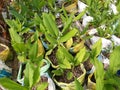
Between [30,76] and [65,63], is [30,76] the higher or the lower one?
the higher one

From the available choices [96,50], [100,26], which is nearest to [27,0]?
[100,26]

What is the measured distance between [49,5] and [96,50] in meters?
0.79

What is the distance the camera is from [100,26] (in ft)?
5.91

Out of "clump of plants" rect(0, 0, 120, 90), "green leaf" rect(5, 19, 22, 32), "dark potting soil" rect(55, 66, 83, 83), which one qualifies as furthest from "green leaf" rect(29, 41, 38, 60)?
"green leaf" rect(5, 19, 22, 32)

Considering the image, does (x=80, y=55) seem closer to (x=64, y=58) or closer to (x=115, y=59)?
(x=64, y=58)

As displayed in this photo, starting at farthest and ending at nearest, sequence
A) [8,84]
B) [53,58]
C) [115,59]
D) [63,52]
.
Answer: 1. [53,58]
2. [63,52]
3. [115,59]
4. [8,84]

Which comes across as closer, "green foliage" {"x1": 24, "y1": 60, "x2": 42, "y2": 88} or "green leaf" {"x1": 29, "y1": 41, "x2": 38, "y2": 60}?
"green foliage" {"x1": 24, "y1": 60, "x2": 42, "y2": 88}

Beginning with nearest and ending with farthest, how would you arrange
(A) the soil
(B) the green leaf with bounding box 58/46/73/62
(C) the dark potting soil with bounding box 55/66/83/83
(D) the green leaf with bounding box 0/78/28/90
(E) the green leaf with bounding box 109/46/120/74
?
1. (D) the green leaf with bounding box 0/78/28/90
2. (E) the green leaf with bounding box 109/46/120/74
3. (B) the green leaf with bounding box 58/46/73/62
4. (C) the dark potting soil with bounding box 55/66/83/83
5. (A) the soil

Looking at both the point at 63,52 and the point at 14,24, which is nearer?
the point at 63,52

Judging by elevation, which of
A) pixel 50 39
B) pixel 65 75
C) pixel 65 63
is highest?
pixel 50 39

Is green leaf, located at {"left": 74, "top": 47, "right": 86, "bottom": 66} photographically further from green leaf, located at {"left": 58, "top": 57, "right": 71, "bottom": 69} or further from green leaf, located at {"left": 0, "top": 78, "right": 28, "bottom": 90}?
green leaf, located at {"left": 0, "top": 78, "right": 28, "bottom": 90}

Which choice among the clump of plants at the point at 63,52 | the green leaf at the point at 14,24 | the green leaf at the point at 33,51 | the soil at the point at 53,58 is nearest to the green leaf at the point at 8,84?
the clump of plants at the point at 63,52

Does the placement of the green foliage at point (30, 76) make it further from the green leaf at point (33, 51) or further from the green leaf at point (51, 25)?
the green leaf at point (51, 25)

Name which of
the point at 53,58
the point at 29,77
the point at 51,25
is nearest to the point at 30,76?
the point at 29,77
